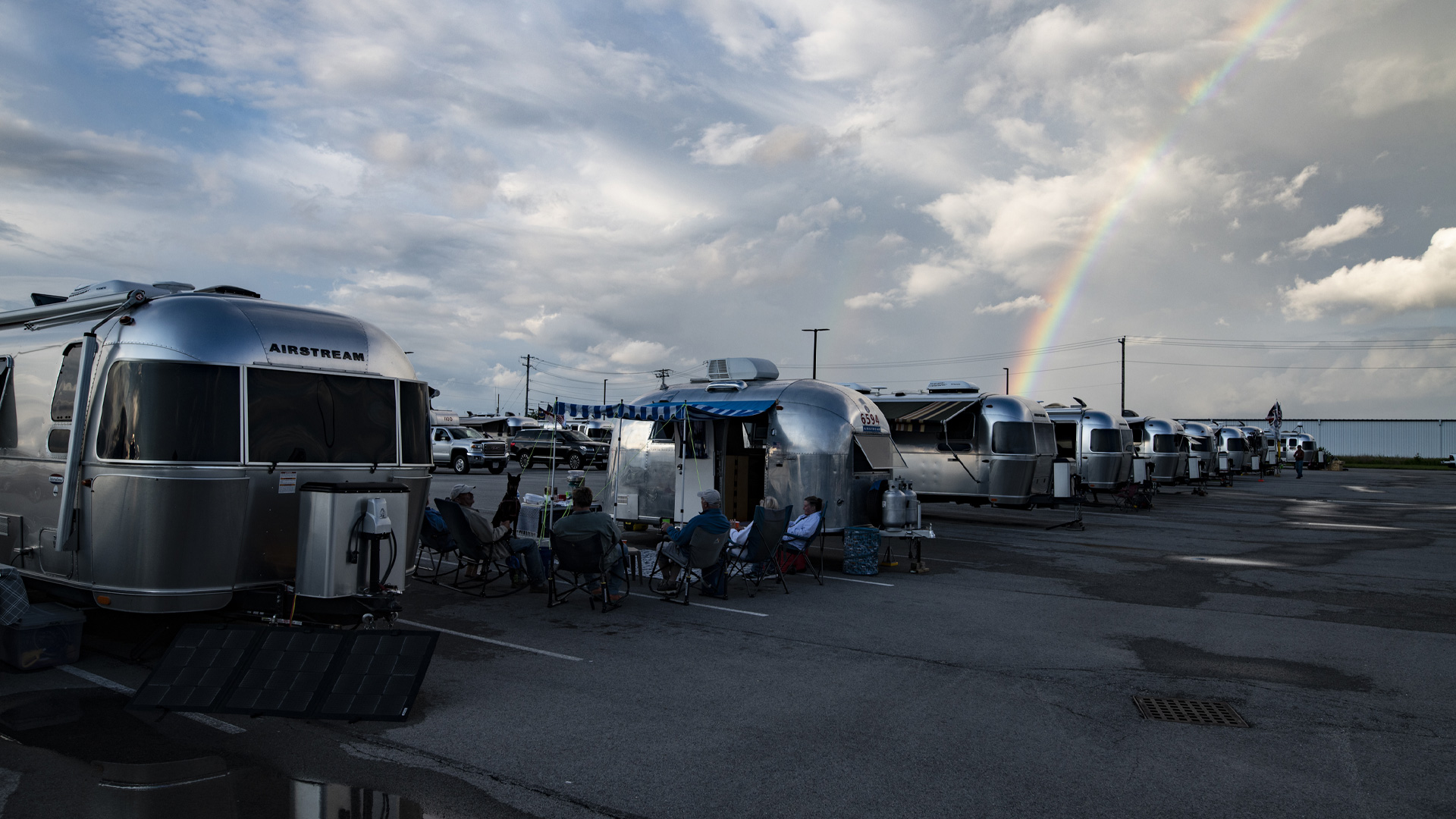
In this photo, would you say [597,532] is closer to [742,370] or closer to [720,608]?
[720,608]

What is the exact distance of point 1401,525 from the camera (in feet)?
65.0

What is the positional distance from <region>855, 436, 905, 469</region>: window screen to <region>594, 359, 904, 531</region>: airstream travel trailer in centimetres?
3

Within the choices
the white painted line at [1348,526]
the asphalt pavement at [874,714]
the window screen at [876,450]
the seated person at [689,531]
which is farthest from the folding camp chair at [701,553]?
the white painted line at [1348,526]

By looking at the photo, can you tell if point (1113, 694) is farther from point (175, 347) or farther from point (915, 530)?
point (175, 347)

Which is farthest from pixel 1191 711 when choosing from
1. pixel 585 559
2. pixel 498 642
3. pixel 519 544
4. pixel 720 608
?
pixel 519 544

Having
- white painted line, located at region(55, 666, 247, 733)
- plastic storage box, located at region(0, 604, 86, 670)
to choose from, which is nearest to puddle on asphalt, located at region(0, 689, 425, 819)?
white painted line, located at region(55, 666, 247, 733)

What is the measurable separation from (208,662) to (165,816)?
1813 mm

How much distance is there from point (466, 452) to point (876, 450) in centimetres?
2273

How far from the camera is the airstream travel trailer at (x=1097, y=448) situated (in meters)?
24.1

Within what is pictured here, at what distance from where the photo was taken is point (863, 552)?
11.5m

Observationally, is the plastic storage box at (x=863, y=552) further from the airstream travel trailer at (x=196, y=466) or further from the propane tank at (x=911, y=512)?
the airstream travel trailer at (x=196, y=466)

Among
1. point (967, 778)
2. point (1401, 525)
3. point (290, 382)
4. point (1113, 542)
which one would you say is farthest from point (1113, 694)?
point (1401, 525)

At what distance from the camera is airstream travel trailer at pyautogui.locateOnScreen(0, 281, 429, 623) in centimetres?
607

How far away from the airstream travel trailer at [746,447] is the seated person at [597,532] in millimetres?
3170
